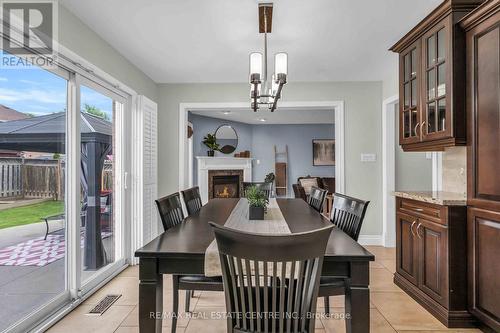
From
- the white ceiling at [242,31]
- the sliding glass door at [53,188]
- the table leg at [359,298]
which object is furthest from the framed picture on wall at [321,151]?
the table leg at [359,298]

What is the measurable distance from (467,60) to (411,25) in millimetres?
732

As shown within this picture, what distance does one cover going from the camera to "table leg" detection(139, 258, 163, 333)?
1.47 metres

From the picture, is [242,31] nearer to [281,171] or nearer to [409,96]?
[409,96]

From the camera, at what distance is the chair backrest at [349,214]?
2002 millimetres

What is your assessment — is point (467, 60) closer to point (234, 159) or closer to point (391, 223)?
point (391, 223)

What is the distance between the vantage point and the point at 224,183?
734 centimetres

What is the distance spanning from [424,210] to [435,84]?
3.36 feet

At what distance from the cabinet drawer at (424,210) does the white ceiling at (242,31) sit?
5.19ft

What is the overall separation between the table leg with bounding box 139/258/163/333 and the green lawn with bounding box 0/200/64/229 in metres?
1.14

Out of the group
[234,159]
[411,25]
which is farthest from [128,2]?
[234,159]

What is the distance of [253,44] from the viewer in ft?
10.2

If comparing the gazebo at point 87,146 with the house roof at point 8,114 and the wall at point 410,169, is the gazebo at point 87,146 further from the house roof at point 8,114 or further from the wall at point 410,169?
the wall at point 410,169

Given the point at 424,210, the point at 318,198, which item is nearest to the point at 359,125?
the point at 318,198

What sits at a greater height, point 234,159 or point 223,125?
point 223,125
